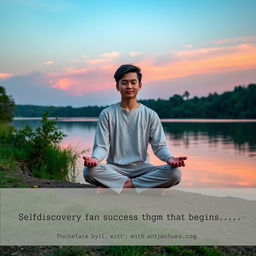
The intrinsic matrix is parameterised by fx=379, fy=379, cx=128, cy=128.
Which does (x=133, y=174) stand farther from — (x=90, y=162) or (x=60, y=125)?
(x=60, y=125)

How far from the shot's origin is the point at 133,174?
4.73 meters

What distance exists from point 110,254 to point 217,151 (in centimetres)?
1287

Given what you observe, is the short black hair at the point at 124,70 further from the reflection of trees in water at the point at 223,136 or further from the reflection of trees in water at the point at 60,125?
the reflection of trees in water at the point at 223,136

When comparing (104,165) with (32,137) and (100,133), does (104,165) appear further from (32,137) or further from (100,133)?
(32,137)

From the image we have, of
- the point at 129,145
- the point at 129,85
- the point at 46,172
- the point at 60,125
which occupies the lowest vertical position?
the point at 46,172

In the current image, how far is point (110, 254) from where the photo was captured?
282 cm

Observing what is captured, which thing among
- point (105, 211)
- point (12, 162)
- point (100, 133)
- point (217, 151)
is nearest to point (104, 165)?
point (100, 133)

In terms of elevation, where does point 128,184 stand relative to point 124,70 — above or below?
below

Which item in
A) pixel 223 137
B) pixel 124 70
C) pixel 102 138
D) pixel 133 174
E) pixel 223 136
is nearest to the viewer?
pixel 124 70

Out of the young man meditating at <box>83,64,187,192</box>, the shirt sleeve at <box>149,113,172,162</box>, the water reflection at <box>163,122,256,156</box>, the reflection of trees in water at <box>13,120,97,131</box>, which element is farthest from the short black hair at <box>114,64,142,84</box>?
the water reflection at <box>163,122,256,156</box>

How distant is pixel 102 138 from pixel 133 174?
60 cm

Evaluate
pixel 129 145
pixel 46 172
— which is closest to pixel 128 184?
pixel 129 145

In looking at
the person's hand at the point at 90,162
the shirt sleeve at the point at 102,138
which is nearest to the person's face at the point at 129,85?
the shirt sleeve at the point at 102,138

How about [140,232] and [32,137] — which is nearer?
[140,232]
